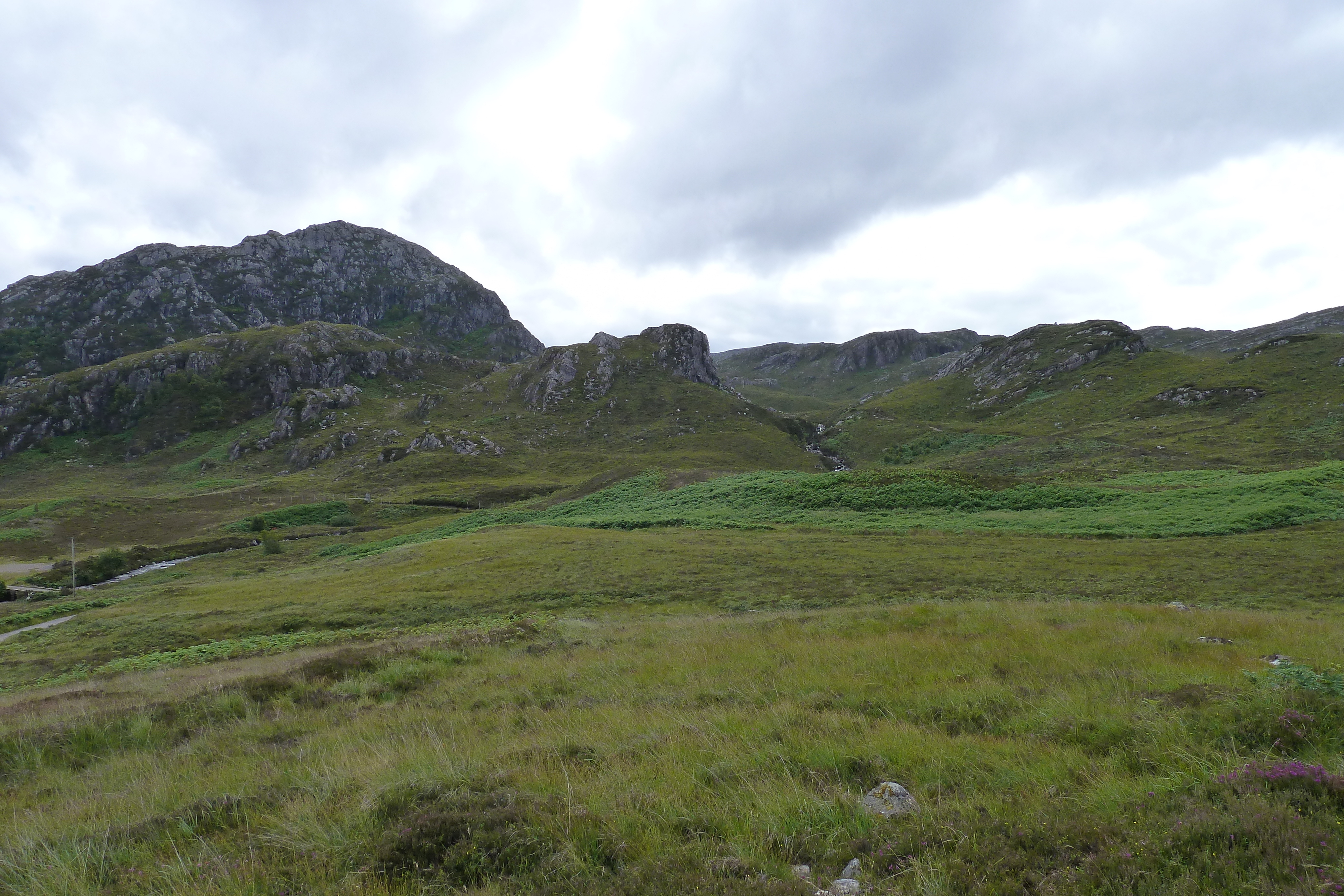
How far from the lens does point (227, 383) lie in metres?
158

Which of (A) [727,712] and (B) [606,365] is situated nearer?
(A) [727,712]

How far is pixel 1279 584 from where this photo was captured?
18.8 m

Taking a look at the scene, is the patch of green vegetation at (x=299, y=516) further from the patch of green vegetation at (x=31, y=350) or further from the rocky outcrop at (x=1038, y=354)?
the patch of green vegetation at (x=31, y=350)

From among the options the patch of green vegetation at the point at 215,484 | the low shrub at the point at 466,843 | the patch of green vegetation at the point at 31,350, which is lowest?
the low shrub at the point at 466,843

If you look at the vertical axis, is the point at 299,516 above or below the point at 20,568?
above

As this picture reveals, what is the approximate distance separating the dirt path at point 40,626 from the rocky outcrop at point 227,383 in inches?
4525

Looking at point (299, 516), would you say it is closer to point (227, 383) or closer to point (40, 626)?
point (40, 626)

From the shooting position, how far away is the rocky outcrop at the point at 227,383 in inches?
5408

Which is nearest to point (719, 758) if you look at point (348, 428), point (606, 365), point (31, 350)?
point (348, 428)

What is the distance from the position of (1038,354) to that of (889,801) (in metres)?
160

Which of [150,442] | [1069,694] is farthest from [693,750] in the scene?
[150,442]

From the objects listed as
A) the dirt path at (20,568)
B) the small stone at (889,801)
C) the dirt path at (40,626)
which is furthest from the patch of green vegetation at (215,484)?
the small stone at (889,801)

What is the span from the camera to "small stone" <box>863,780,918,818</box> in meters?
4.72

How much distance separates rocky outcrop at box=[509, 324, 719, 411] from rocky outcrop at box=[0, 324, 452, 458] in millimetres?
49591
